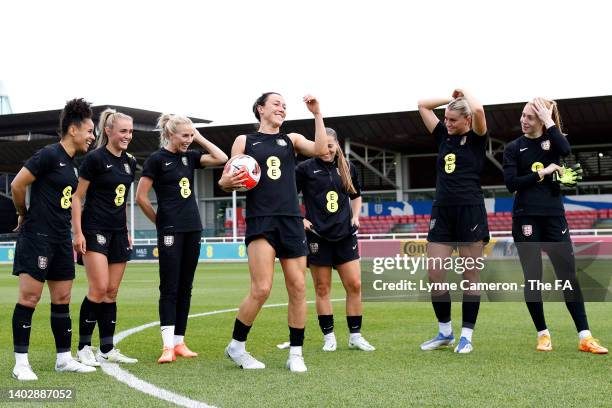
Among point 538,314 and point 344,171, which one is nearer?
point 538,314

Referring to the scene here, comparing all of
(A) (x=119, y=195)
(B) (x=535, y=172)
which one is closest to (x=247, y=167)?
(A) (x=119, y=195)

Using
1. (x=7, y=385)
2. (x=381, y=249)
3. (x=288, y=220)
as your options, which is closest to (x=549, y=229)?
(x=288, y=220)

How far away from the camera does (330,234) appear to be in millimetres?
7012

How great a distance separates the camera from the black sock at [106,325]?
6.42 metres

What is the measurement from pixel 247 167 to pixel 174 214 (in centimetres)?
128

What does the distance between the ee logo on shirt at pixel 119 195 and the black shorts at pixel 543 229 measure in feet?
11.1

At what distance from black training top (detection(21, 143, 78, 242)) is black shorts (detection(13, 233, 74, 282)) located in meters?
0.05

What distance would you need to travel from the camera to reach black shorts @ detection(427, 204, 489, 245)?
6.52 meters

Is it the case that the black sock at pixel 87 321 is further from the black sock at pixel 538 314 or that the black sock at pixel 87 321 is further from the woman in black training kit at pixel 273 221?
the black sock at pixel 538 314

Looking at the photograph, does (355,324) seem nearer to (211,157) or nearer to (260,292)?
(260,292)

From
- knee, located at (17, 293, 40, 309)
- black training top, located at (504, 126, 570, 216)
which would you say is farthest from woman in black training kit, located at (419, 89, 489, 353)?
knee, located at (17, 293, 40, 309)

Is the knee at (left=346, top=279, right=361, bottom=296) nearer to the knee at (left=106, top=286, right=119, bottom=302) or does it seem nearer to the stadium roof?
the knee at (left=106, top=286, right=119, bottom=302)

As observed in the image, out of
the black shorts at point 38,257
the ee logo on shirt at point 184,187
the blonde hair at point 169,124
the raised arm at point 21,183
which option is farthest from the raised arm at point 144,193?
the raised arm at point 21,183

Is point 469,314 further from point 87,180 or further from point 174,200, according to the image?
point 87,180
